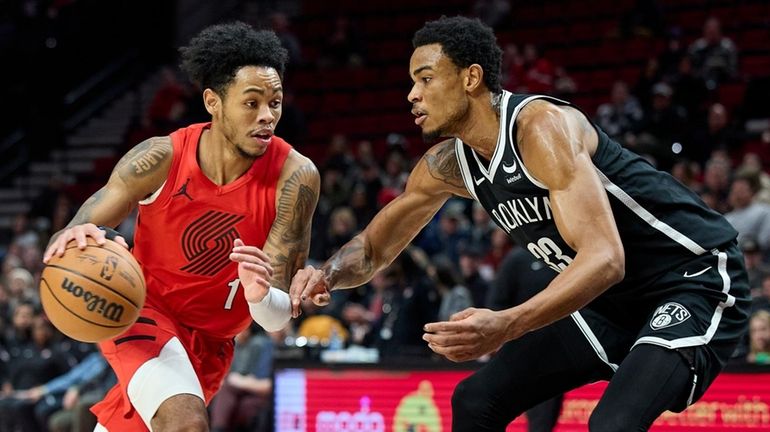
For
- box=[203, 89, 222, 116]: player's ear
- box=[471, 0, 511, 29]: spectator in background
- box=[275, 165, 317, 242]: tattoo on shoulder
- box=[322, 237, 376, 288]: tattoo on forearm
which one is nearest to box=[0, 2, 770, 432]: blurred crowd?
box=[471, 0, 511, 29]: spectator in background

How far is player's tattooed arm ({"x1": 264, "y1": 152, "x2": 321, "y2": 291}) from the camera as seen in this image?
194 inches

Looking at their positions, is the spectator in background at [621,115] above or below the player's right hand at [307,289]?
below

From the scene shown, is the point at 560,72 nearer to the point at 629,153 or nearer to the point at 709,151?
the point at 709,151

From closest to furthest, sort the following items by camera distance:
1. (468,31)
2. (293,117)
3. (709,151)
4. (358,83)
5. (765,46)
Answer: (468,31) → (709,151) → (765,46) → (293,117) → (358,83)

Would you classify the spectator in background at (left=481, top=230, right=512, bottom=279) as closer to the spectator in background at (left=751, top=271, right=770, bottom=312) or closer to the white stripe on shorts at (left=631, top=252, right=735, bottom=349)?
the spectator in background at (left=751, top=271, right=770, bottom=312)

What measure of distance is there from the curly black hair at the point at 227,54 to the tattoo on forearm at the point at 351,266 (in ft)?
2.77

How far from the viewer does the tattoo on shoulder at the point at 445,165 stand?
192 inches

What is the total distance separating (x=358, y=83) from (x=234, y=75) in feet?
37.2

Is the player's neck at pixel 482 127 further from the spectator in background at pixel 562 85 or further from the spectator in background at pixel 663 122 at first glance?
the spectator in background at pixel 562 85

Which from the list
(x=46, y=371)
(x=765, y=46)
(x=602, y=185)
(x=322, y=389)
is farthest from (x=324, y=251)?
(x=602, y=185)

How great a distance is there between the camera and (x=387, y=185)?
12.5 meters

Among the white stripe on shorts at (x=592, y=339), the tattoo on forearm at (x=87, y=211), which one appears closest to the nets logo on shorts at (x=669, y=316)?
the white stripe on shorts at (x=592, y=339)

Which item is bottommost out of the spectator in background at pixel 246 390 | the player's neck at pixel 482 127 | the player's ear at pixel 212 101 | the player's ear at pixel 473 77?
the spectator in background at pixel 246 390

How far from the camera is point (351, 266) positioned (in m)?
5.00
